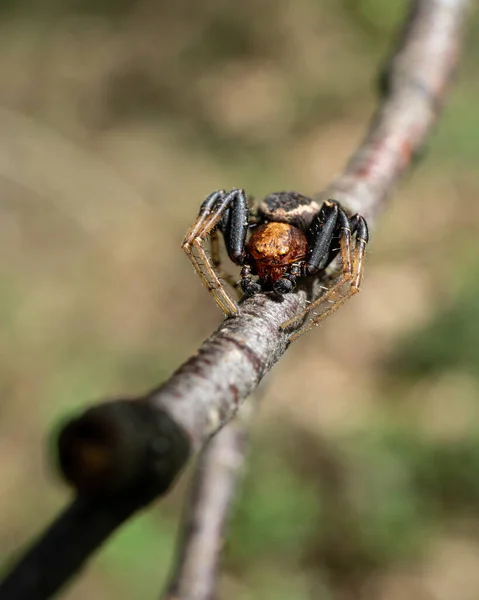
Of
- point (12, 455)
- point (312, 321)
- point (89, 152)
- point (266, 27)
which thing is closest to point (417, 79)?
point (312, 321)

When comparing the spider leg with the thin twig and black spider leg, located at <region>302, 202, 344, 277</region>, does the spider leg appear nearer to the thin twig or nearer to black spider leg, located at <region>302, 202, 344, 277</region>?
black spider leg, located at <region>302, 202, 344, 277</region>

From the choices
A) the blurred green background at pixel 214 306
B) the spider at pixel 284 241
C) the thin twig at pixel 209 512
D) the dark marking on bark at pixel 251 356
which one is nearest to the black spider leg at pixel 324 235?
the spider at pixel 284 241

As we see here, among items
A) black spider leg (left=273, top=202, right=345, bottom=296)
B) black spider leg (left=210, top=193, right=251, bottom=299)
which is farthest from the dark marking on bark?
black spider leg (left=210, top=193, right=251, bottom=299)

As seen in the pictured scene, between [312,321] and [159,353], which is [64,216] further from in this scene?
[312,321]

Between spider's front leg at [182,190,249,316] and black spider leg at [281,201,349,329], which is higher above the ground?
spider's front leg at [182,190,249,316]

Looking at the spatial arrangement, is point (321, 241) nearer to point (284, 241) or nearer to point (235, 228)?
point (284, 241)

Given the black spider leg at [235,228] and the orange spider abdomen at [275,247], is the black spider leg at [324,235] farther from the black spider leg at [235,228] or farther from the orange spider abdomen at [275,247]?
the black spider leg at [235,228]
